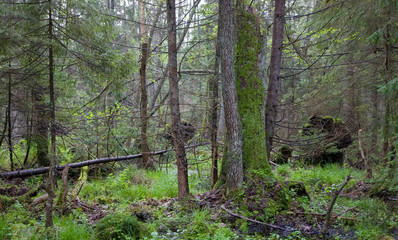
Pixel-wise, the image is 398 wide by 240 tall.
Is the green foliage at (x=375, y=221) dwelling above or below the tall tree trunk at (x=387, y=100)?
below

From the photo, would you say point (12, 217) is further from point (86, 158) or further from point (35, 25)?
point (86, 158)

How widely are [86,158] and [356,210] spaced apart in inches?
323

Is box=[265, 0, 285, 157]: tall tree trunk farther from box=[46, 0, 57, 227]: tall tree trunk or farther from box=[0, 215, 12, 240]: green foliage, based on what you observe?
box=[0, 215, 12, 240]: green foliage

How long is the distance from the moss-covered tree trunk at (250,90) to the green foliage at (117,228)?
2679 millimetres

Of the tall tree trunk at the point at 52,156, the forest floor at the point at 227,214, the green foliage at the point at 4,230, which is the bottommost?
the forest floor at the point at 227,214

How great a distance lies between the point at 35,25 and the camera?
534 centimetres

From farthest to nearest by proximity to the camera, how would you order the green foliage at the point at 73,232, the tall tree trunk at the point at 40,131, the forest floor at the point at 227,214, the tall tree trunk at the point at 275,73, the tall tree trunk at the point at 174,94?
the tall tree trunk at the point at 275,73
the tall tree trunk at the point at 40,131
the tall tree trunk at the point at 174,94
the forest floor at the point at 227,214
the green foliage at the point at 73,232

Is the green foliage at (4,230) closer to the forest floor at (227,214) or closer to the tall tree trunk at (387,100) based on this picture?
the forest floor at (227,214)

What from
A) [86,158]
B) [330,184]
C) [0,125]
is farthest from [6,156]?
[330,184]

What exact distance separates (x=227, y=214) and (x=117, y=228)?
204 cm

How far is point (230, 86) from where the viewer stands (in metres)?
5.26

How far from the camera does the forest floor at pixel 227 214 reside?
440 centimetres

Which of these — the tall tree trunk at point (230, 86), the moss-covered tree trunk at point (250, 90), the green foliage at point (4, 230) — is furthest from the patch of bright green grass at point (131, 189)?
the moss-covered tree trunk at point (250, 90)

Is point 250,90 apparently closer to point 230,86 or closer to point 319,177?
point 230,86
